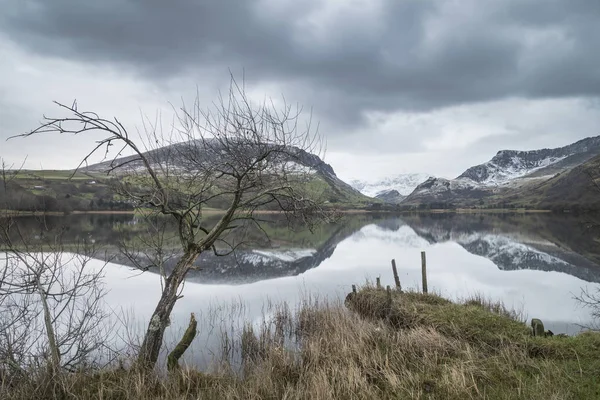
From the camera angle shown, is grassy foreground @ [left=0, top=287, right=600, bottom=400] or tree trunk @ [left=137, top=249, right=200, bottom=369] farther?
tree trunk @ [left=137, top=249, right=200, bottom=369]

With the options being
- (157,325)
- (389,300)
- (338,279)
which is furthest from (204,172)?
(338,279)

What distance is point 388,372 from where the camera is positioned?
8.08 m

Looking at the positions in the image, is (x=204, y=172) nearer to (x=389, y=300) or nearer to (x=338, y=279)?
(x=389, y=300)

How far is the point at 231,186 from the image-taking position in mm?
9211

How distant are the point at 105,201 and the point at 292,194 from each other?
484 ft

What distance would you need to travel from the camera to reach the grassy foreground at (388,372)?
6.78 m

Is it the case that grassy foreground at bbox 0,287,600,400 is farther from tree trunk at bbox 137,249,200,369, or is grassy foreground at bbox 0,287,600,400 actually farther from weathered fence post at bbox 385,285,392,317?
weathered fence post at bbox 385,285,392,317

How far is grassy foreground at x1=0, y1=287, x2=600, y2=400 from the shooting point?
678 cm

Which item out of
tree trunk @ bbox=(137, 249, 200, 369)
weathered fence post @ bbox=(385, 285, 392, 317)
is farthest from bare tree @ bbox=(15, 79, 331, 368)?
Result: weathered fence post @ bbox=(385, 285, 392, 317)

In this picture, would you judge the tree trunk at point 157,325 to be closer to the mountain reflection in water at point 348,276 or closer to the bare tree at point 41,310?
the mountain reflection in water at point 348,276

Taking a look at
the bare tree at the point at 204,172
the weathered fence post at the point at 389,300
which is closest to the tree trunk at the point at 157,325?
the bare tree at the point at 204,172

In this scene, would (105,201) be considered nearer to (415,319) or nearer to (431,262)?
(431,262)

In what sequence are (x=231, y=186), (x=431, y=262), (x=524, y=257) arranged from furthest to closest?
(x=524, y=257) → (x=431, y=262) → (x=231, y=186)

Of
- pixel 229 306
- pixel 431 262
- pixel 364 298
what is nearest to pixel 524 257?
pixel 431 262
